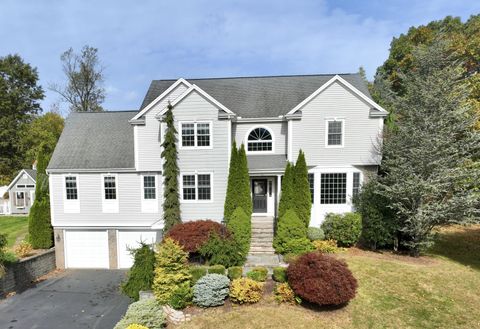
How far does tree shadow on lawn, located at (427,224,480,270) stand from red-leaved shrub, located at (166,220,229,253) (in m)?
11.5

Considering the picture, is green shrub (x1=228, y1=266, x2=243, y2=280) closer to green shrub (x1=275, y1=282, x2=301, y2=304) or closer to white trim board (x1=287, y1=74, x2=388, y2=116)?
green shrub (x1=275, y1=282, x2=301, y2=304)

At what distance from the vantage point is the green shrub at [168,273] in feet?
32.2

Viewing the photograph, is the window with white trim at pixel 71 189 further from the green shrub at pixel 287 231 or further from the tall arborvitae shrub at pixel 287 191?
the tall arborvitae shrub at pixel 287 191

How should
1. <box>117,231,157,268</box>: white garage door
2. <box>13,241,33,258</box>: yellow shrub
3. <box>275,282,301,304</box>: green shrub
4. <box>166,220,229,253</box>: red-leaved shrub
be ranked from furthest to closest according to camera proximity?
<box>117,231,157,268</box>: white garage door
<box>13,241,33,258</box>: yellow shrub
<box>166,220,229,253</box>: red-leaved shrub
<box>275,282,301,304</box>: green shrub

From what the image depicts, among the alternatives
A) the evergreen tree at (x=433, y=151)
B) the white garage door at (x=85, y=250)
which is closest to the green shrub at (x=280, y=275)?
the evergreen tree at (x=433, y=151)

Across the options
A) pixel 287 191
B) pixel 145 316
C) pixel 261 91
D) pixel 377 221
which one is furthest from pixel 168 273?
pixel 261 91

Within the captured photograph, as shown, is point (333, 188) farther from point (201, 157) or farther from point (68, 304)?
point (68, 304)

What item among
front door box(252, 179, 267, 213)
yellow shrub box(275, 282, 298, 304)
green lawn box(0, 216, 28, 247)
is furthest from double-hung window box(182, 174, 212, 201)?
green lawn box(0, 216, 28, 247)

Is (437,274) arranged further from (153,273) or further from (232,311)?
(153,273)

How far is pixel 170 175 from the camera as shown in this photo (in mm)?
14930

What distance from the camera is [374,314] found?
894 cm

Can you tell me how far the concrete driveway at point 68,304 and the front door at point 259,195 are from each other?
29.4 ft

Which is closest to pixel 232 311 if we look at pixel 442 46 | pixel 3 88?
pixel 442 46

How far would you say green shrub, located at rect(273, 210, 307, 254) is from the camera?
13.7m
